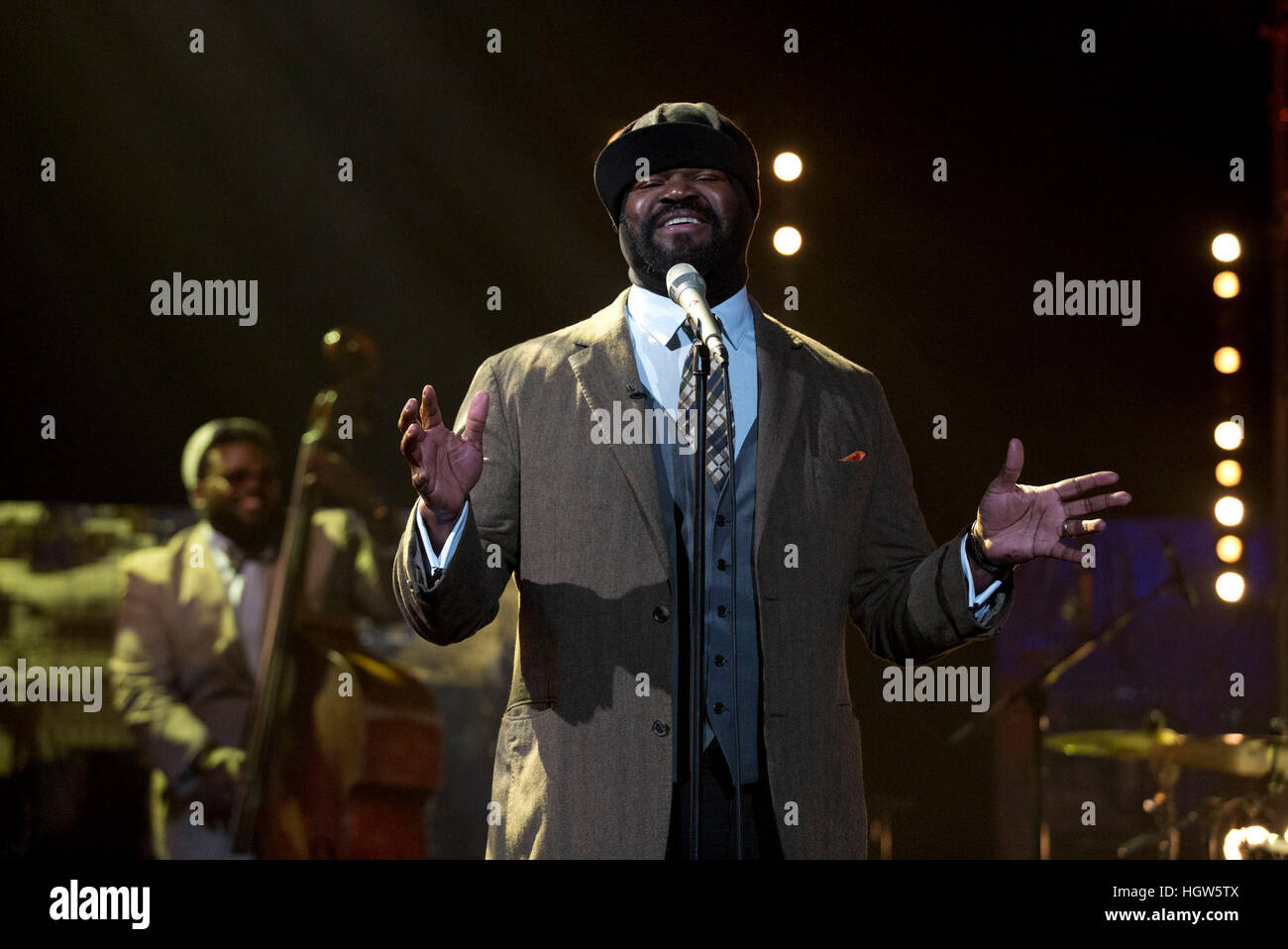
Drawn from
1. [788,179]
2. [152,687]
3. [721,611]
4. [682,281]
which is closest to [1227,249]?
[788,179]

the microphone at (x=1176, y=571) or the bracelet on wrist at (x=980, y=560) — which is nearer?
the bracelet on wrist at (x=980, y=560)

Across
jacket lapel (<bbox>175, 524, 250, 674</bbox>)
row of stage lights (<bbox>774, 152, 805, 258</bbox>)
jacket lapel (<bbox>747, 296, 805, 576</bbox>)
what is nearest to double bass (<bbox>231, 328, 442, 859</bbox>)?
jacket lapel (<bbox>175, 524, 250, 674</bbox>)

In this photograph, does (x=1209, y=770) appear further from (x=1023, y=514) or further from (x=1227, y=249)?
(x=1023, y=514)

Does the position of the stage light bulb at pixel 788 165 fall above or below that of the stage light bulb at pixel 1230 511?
above

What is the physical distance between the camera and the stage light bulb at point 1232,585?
405 cm

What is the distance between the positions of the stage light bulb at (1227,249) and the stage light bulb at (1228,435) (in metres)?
0.51

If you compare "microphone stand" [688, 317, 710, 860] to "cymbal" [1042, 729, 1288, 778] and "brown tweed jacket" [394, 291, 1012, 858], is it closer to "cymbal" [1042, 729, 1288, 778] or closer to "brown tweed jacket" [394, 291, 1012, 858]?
"brown tweed jacket" [394, 291, 1012, 858]

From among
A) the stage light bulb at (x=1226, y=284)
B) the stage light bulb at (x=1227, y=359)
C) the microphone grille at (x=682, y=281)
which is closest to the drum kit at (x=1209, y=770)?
the stage light bulb at (x=1227, y=359)

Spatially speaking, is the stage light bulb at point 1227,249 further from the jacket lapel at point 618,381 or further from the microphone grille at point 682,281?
the microphone grille at point 682,281

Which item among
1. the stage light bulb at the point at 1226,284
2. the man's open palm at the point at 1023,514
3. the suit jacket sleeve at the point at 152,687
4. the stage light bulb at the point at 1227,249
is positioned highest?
the stage light bulb at the point at 1227,249

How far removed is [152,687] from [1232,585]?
3472 mm

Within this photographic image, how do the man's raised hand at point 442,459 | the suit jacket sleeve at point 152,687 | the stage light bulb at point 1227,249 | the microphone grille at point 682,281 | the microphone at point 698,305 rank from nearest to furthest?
the microphone at point 698,305
the microphone grille at point 682,281
the man's raised hand at point 442,459
the stage light bulb at point 1227,249
the suit jacket sleeve at point 152,687

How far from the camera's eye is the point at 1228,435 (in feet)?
12.9
